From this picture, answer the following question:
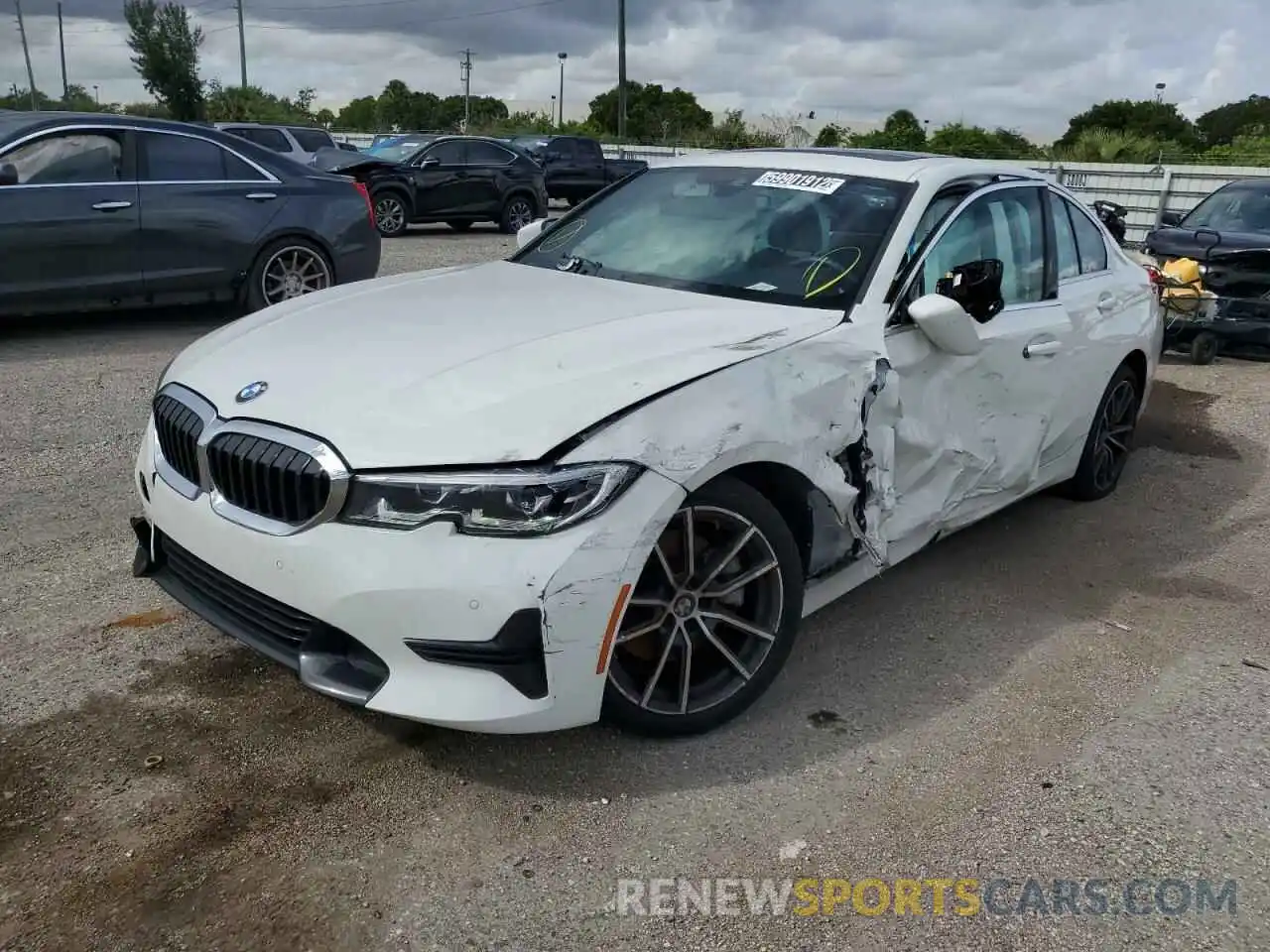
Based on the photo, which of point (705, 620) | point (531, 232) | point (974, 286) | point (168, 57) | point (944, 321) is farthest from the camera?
point (168, 57)

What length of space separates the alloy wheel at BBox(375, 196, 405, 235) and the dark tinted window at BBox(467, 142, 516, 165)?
1.43 metres

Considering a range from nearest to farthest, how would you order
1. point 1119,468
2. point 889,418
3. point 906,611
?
point 889,418
point 906,611
point 1119,468

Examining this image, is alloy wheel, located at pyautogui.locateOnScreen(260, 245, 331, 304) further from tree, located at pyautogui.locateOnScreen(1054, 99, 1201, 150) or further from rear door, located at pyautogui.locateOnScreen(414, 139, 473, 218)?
tree, located at pyautogui.locateOnScreen(1054, 99, 1201, 150)

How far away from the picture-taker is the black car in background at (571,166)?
2328 cm

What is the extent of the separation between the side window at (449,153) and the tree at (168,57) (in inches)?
1459

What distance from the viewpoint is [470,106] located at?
75.6 m

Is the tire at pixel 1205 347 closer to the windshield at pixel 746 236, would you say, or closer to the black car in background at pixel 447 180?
the windshield at pixel 746 236

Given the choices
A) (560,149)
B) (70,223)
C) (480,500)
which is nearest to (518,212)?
(560,149)

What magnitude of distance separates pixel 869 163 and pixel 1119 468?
2.47m

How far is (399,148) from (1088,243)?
14.7 meters

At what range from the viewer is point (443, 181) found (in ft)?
56.0

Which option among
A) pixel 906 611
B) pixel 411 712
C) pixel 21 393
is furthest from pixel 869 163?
pixel 21 393

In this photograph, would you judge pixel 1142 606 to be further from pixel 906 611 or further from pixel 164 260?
pixel 164 260

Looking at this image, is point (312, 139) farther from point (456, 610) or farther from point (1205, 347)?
point (456, 610)
